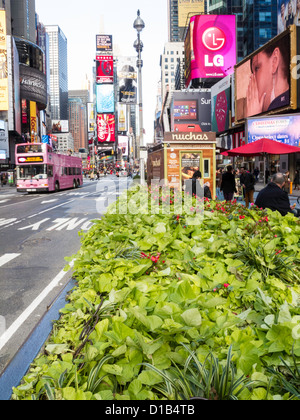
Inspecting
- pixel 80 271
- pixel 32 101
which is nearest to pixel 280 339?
pixel 80 271

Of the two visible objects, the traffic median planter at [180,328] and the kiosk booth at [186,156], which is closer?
the traffic median planter at [180,328]

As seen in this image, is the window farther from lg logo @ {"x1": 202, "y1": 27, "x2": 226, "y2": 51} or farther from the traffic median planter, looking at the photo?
lg logo @ {"x1": 202, "y1": 27, "x2": 226, "y2": 51}

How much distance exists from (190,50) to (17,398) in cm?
6969

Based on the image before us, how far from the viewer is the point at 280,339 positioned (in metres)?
2.13

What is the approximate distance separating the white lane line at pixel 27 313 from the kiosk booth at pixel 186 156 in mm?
12793

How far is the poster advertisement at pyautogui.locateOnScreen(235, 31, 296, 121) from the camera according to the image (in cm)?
2747

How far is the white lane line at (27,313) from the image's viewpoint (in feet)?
14.7

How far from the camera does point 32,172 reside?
3228cm

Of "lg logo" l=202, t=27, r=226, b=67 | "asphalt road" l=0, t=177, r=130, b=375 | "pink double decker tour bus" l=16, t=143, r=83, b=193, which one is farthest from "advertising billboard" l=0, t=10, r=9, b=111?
"asphalt road" l=0, t=177, r=130, b=375

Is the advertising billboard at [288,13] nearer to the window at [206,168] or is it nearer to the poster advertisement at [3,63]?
the window at [206,168]

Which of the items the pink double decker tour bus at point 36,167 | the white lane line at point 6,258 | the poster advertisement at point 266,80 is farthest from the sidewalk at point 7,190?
the white lane line at point 6,258

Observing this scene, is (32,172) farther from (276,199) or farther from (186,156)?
(276,199)

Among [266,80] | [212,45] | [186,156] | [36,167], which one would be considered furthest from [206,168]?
[212,45]

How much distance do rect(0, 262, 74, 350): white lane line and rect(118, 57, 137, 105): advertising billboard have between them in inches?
961
